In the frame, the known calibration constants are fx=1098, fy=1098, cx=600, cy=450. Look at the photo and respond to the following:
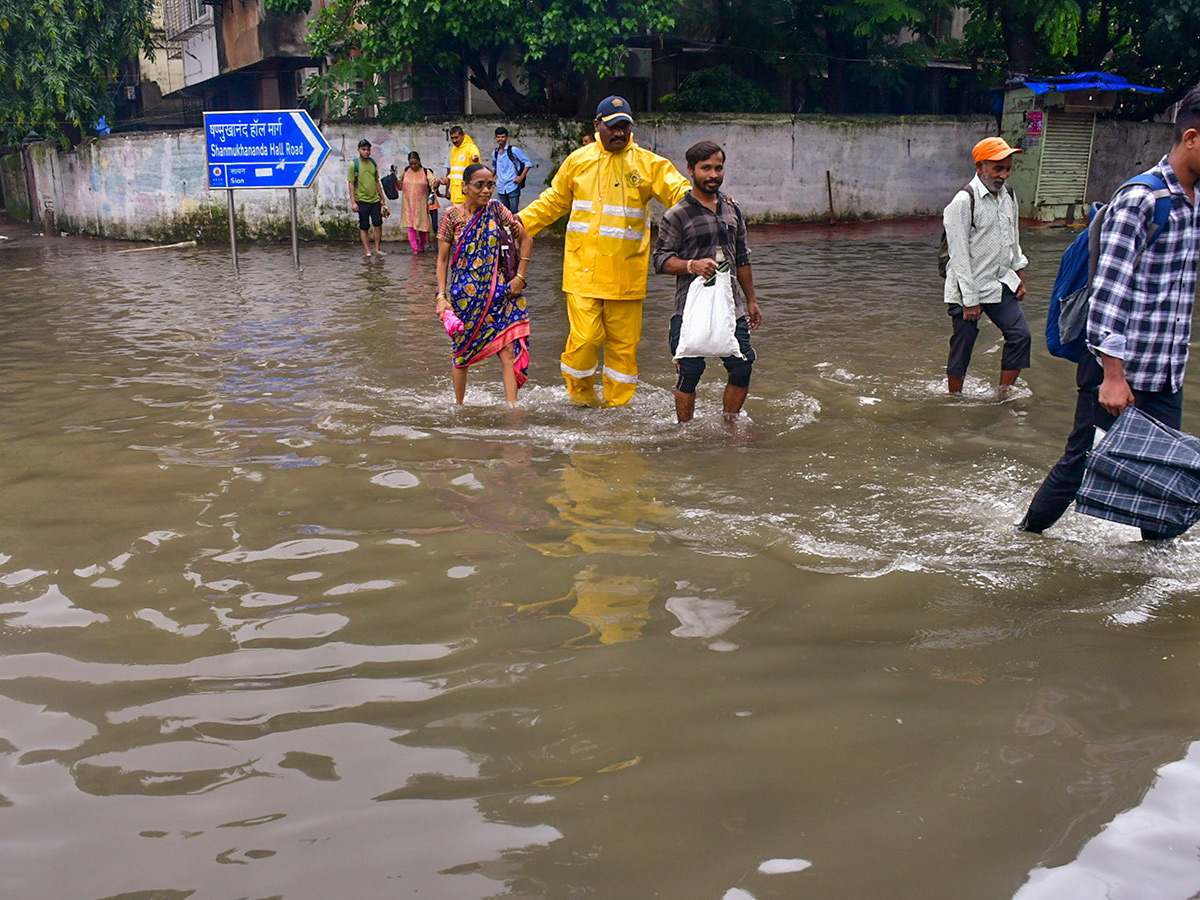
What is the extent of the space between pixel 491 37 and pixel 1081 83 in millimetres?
10063

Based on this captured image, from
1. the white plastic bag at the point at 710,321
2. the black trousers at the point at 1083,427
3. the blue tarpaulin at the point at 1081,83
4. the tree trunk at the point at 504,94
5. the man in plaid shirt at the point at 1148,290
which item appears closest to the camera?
the man in plaid shirt at the point at 1148,290

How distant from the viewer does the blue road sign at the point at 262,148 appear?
13.5 metres

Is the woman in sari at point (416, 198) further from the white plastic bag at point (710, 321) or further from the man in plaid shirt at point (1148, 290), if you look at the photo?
the man in plaid shirt at point (1148, 290)

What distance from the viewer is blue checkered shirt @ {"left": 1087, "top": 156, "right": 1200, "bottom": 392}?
3.68 meters

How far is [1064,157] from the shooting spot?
65.7ft

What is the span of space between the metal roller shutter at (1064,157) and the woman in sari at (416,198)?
1107 cm

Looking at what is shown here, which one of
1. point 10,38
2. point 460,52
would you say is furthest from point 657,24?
point 10,38

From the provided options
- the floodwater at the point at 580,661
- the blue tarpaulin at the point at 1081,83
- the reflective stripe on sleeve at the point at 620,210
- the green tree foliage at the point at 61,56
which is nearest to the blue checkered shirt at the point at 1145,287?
the floodwater at the point at 580,661

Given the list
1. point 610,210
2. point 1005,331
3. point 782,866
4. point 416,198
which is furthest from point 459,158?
point 782,866

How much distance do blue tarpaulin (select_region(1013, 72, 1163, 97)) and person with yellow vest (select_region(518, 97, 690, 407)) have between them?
15584 millimetres

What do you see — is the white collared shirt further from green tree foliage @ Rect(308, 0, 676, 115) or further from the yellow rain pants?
green tree foliage @ Rect(308, 0, 676, 115)

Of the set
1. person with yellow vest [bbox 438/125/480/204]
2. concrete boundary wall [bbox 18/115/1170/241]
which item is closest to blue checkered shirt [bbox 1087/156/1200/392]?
person with yellow vest [bbox 438/125/480/204]

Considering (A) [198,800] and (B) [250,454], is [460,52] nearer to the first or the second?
(B) [250,454]

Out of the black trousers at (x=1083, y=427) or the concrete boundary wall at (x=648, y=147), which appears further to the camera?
the concrete boundary wall at (x=648, y=147)
